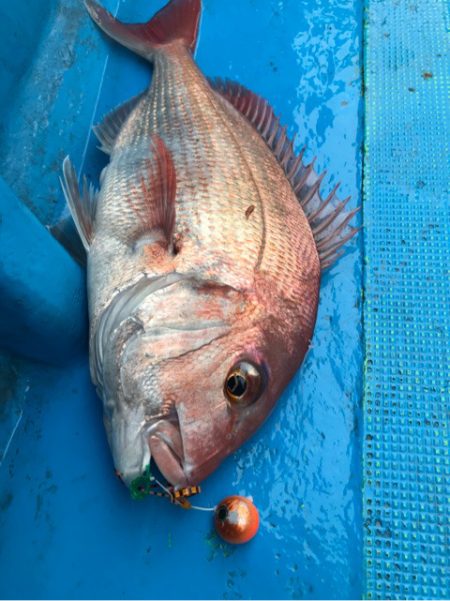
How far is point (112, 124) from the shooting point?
219cm

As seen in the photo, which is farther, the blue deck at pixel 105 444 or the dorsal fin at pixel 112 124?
the dorsal fin at pixel 112 124

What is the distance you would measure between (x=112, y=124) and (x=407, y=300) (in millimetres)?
1467

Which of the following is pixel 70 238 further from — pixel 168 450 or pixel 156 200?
pixel 168 450

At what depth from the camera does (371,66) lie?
2.40 m

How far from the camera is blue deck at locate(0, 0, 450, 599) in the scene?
58.4 inches

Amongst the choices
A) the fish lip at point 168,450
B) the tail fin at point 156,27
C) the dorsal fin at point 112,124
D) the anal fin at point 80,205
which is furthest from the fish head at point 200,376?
the tail fin at point 156,27

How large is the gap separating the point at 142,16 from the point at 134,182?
1.45m

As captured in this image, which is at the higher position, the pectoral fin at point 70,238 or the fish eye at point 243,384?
the pectoral fin at point 70,238

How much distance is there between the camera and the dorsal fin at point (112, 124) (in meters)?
2.14

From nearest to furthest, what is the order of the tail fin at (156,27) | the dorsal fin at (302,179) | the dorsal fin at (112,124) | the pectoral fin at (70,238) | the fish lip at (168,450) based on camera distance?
the fish lip at (168,450), the dorsal fin at (302,179), the pectoral fin at (70,238), the dorsal fin at (112,124), the tail fin at (156,27)

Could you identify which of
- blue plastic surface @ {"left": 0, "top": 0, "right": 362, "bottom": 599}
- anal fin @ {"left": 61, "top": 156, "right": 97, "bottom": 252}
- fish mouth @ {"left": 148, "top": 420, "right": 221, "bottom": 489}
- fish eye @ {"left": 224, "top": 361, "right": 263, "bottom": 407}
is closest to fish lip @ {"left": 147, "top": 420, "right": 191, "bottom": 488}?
fish mouth @ {"left": 148, "top": 420, "right": 221, "bottom": 489}

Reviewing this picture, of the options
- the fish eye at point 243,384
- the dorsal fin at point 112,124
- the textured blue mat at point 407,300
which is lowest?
the textured blue mat at point 407,300

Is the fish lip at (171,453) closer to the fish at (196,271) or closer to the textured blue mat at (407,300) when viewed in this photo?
the fish at (196,271)

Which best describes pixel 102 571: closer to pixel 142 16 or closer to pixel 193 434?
pixel 193 434
